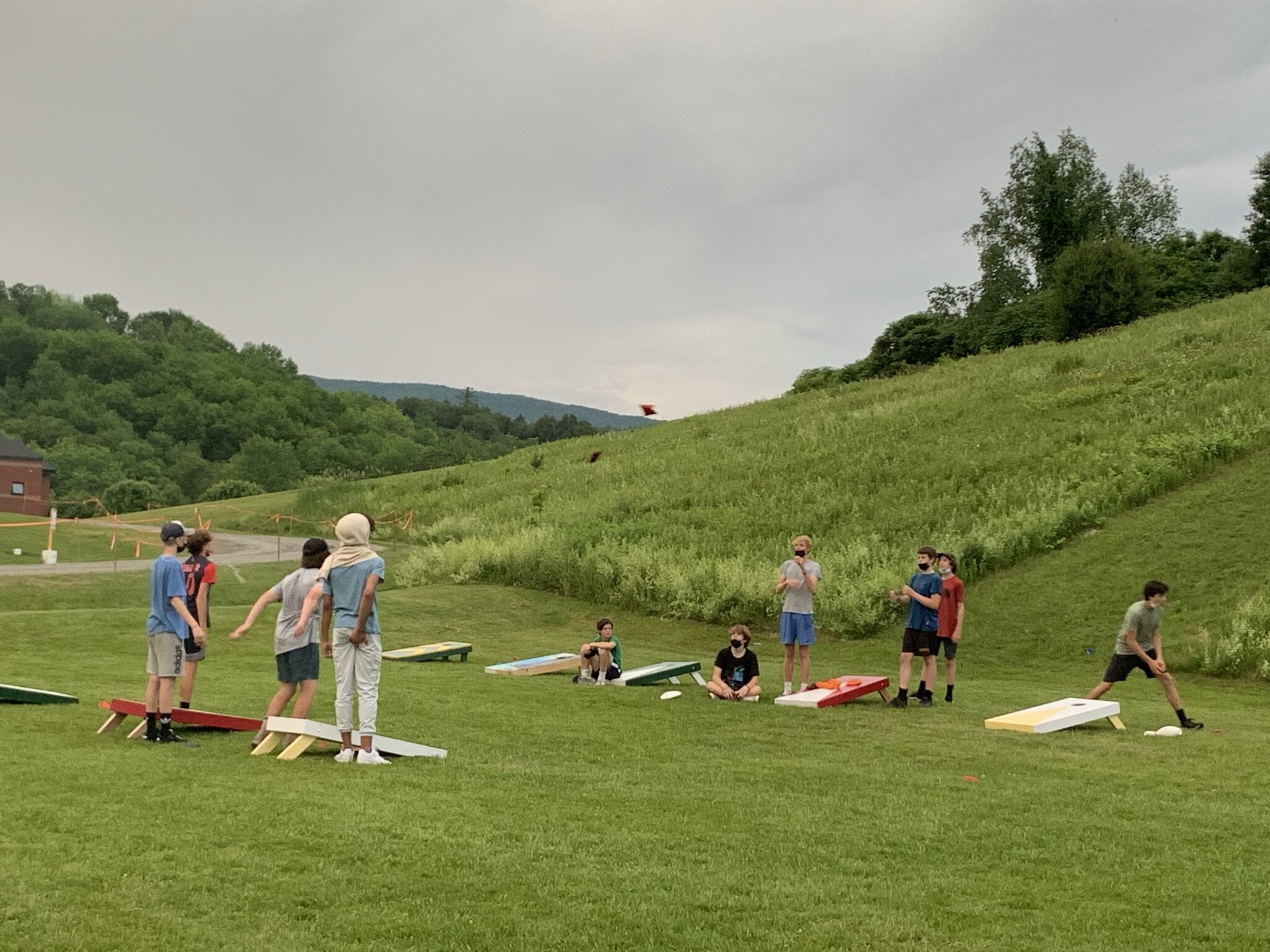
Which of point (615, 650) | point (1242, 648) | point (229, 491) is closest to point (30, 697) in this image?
point (615, 650)

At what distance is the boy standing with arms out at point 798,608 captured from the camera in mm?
15062

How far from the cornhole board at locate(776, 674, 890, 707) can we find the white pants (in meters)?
6.61

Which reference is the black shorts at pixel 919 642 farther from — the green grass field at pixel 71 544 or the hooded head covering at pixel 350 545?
the green grass field at pixel 71 544

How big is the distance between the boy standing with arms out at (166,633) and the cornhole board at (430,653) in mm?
9395

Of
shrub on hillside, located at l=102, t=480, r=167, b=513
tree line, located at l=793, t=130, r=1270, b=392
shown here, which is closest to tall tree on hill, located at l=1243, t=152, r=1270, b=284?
tree line, located at l=793, t=130, r=1270, b=392

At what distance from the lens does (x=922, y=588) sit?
14992mm

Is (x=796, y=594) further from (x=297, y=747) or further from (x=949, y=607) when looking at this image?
(x=297, y=747)

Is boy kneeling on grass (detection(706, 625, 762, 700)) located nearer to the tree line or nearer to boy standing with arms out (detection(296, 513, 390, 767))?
boy standing with arms out (detection(296, 513, 390, 767))

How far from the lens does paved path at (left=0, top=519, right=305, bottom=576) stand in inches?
1168

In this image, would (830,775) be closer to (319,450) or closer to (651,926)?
(651,926)

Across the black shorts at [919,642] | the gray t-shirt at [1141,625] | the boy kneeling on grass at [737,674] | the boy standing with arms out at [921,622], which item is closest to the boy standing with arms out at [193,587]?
the boy kneeling on grass at [737,674]

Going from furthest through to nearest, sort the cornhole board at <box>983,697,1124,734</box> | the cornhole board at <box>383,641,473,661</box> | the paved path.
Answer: the paved path → the cornhole board at <box>383,641,473,661</box> → the cornhole board at <box>983,697,1124,734</box>

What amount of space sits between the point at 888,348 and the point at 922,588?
63327 mm

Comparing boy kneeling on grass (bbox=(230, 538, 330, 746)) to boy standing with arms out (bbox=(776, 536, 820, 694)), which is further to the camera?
boy standing with arms out (bbox=(776, 536, 820, 694))
